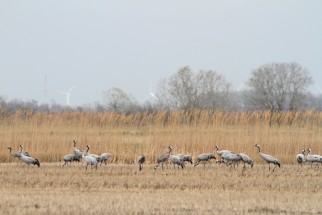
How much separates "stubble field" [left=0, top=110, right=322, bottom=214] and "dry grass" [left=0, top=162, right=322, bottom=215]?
0.06 ft

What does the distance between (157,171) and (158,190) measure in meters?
3.95

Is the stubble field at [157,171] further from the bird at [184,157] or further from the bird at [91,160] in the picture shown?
the bird at [91,160]

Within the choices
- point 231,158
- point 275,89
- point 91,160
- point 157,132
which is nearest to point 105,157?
point 91,160

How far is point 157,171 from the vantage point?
1858cm

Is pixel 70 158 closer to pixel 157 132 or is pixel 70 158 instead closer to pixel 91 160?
pixel 91 160

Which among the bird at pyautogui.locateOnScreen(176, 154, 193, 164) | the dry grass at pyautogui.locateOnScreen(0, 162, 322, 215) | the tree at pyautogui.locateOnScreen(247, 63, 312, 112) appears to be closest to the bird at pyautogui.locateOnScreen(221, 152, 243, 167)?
the dry grass at pyautogui.locateOnScreen(0, 162, 322, 215)

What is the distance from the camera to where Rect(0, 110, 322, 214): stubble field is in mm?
12406

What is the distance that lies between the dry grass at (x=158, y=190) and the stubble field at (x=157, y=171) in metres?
0.02

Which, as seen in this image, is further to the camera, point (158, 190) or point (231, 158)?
point (231, 158)

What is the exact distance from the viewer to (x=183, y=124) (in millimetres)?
24562

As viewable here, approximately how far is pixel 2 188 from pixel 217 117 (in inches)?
447

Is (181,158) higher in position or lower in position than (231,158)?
lower

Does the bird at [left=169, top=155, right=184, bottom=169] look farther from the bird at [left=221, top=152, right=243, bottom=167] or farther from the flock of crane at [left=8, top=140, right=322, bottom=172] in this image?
the bird at [left=221, top=152, right=243, bottom=167]

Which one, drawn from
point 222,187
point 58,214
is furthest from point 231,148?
point 58,214
